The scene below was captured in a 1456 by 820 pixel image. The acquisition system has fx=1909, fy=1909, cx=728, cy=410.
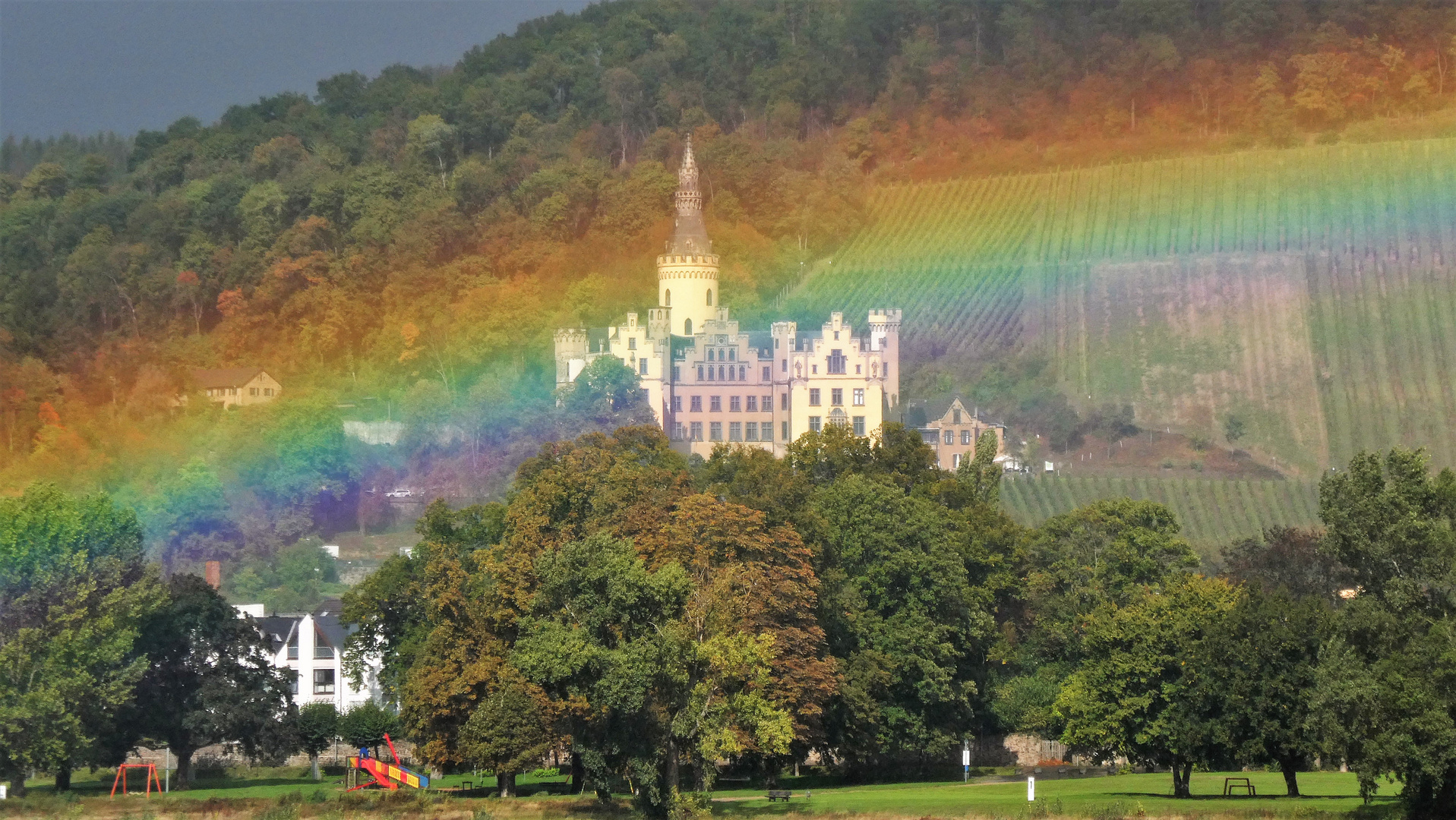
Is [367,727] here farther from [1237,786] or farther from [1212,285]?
[1212,285]

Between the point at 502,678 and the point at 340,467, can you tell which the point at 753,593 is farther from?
the point at 340,467

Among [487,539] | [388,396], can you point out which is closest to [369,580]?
[487,539]

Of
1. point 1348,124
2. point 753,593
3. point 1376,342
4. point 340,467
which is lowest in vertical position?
point 753,593

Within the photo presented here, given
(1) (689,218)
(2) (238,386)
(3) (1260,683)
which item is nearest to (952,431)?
(1) (689,218)

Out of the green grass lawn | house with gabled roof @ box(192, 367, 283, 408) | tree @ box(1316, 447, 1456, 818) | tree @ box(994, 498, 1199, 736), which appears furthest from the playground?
house with gabled roof @ box(192, 367, 283, 408)

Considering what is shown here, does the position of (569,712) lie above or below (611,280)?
below

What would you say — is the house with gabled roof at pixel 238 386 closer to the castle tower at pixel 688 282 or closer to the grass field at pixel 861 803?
the castle tower at pixel 688 282

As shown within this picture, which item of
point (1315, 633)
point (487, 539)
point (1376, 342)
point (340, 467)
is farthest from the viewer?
point (1376, 342)

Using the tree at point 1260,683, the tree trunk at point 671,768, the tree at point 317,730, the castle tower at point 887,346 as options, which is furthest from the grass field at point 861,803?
the castle tower at point 887,346
